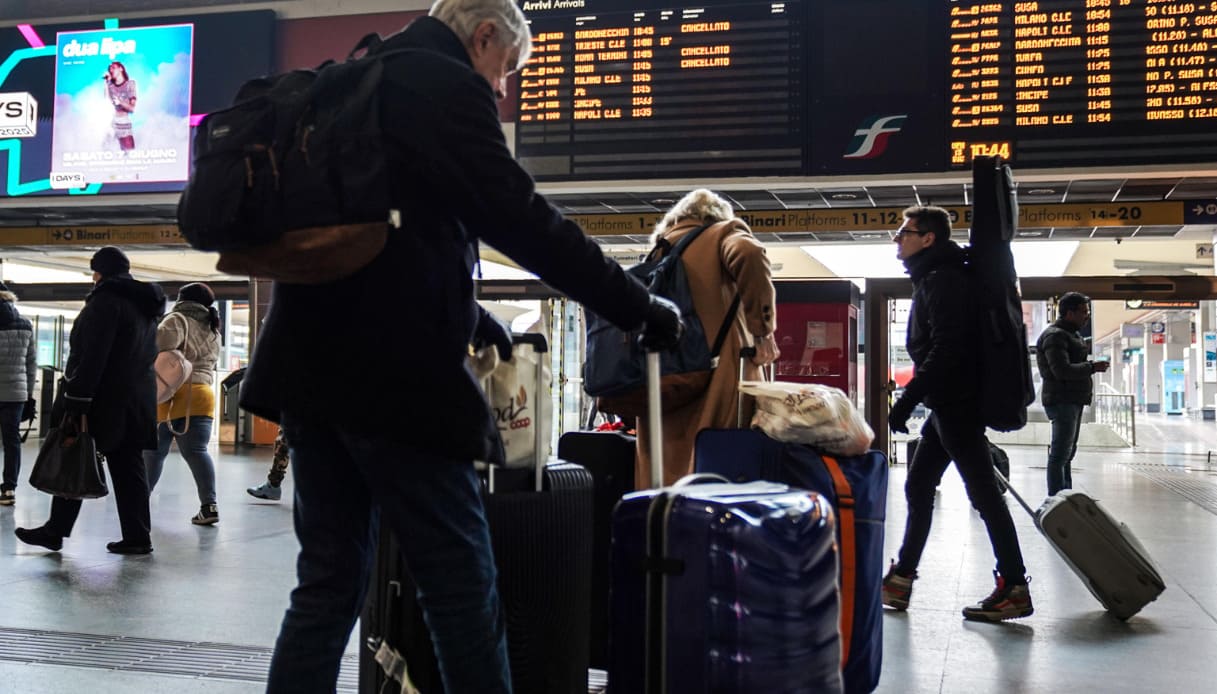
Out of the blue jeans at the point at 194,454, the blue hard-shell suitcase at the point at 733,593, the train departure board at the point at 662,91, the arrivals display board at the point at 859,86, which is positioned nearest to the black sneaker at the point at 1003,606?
the blue hard-shell suitcase at the point at 733,593

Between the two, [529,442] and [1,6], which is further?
[1,6]

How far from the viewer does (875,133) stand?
696 centimetres

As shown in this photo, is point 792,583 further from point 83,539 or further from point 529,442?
point 83,539

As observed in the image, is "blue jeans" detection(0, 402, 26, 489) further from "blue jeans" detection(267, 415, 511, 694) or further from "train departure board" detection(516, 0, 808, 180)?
"blue jeans" detection(267, 415, 511, 694)

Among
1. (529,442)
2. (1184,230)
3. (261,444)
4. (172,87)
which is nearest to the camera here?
(529,442)

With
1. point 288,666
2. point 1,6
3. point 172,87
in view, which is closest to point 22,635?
point 288,666

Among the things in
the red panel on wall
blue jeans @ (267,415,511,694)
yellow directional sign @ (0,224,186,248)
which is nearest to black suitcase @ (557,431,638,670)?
blue jeans @ (267,415,511,694)

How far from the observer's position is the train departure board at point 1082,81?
6578 millimetres

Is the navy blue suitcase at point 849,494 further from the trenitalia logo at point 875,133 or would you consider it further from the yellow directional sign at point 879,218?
the yellow directional sign at point 879,218

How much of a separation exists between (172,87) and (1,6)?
2945 millimetres

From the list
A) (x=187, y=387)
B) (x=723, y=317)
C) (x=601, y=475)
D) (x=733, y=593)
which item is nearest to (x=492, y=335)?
(x=733, y=593)

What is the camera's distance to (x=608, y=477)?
10.1 ft

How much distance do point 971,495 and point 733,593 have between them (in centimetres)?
243

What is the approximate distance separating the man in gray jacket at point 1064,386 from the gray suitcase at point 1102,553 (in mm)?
3832
